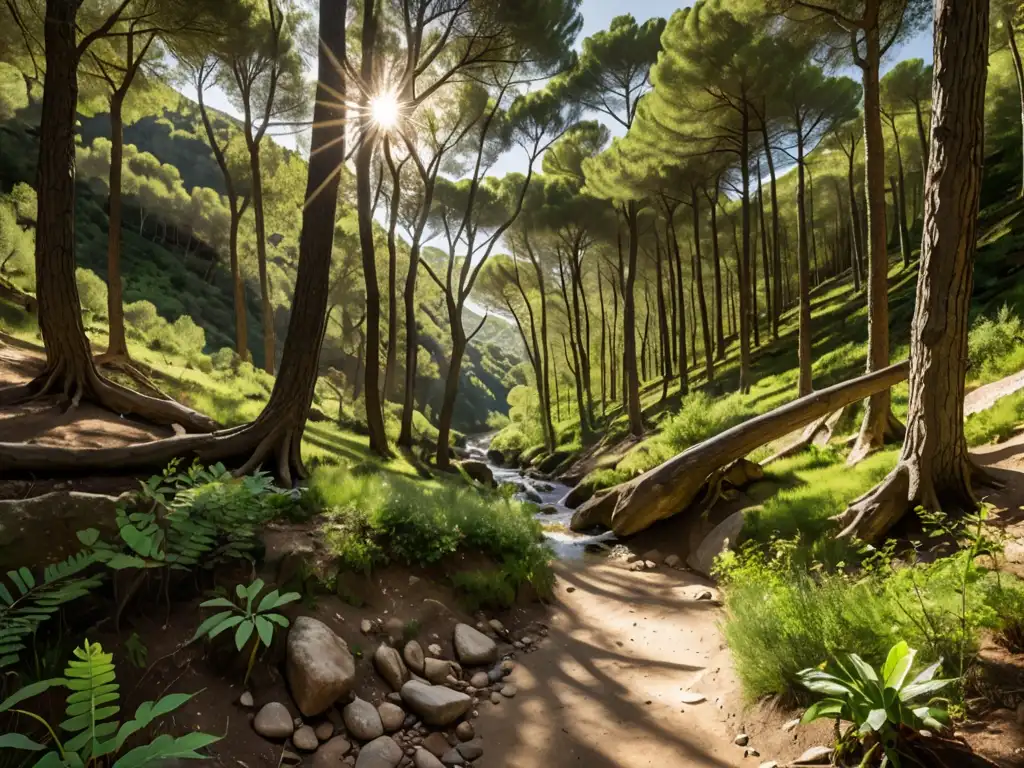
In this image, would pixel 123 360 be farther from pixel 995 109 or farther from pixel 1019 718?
pixel 995 109

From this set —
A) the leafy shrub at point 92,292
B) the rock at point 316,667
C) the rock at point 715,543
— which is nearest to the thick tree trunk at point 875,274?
the rock at point 715,543

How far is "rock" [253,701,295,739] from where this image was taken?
8.50 ft

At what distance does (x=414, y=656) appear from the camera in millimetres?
3588

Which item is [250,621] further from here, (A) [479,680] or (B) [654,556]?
(B) [654,556]

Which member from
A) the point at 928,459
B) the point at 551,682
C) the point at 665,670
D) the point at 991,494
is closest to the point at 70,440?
the point at 551,682

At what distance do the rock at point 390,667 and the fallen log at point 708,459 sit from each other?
4971 millimetres

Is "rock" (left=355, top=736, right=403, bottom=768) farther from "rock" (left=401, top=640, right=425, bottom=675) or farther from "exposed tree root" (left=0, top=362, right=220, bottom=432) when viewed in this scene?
"exposed tree root" (left=0, top=362, right=220, bottom=432)

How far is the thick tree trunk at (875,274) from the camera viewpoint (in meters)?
6.91

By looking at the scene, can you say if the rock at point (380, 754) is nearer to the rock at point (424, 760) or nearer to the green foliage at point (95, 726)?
the rock at point (424, 760)

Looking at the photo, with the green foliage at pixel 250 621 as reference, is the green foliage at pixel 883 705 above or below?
below

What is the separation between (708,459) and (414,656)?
17.0 feet

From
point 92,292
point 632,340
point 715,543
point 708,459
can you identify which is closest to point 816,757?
point 715,543

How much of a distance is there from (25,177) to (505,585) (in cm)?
5400

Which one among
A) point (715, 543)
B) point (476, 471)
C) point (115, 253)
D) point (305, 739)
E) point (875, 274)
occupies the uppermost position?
point (115, 253)
